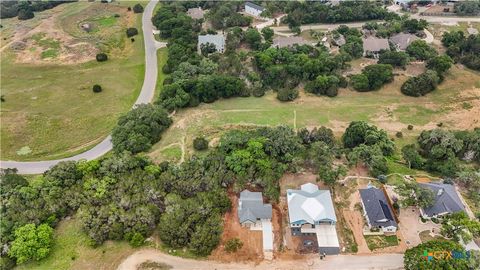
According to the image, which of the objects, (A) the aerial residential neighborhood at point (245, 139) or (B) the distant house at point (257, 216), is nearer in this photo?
(A) the aerial residential neighborhood at point (245, 139)

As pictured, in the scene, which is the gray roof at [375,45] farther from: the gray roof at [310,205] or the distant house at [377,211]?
the gray roof at [310,205]

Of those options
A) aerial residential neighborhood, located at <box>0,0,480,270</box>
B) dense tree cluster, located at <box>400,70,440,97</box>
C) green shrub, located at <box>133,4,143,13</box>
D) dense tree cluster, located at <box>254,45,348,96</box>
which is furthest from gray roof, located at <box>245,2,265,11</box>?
dense tree cluster, located at <box>400,70,440,97</box>

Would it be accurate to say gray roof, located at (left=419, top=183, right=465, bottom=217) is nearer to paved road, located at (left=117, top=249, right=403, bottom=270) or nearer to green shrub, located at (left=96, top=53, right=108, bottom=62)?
paved road, located at (left=117, top=249, right=403, bottom=270)

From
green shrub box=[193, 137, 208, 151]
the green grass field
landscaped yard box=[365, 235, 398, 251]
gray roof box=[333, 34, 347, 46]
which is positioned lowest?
the green grass field

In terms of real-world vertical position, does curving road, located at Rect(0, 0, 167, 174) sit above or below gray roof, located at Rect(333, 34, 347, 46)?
below

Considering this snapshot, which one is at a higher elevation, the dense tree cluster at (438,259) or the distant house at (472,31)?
the distant house at (472,31)

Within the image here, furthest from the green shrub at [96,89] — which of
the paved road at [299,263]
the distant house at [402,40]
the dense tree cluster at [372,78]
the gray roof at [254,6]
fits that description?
the distant house at [402,40]

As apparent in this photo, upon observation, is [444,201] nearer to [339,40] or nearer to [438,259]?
[438,259]
